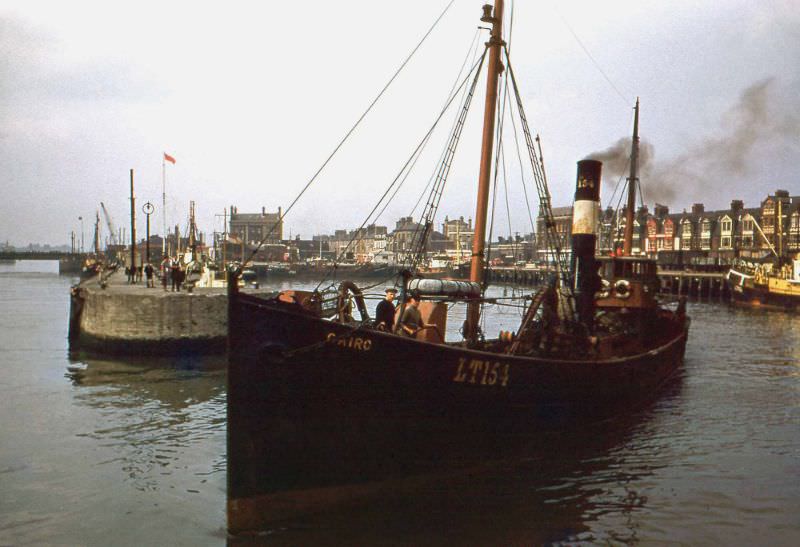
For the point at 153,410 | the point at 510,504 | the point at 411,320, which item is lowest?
the point at 153,410

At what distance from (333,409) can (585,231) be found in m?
10.4

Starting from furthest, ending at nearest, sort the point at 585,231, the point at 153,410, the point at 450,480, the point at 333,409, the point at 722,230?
1. the point at 722,230
2. the point at 153,410
3. the point at 585,231
4. the point at 450,480
5. the point at 333,409

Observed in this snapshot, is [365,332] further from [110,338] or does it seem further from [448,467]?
[110,338]

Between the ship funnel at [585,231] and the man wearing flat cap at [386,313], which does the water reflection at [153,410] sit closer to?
the man wearing flat cap at [386,313]

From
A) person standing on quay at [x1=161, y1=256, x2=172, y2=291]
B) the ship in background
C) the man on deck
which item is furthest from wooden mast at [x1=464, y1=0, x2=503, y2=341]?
the ship in background

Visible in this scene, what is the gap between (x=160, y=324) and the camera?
91.4 ft

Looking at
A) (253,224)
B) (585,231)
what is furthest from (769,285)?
(253,224)

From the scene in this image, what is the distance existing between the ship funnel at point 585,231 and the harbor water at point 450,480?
11.5 feet

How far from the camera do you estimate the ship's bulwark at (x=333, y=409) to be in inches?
412

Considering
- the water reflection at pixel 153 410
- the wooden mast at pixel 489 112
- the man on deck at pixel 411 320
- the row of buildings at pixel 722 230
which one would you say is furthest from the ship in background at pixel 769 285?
the man on deck at pixel 411 320

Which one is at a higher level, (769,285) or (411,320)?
(411,320)

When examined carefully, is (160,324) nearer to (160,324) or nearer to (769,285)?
(160,324)

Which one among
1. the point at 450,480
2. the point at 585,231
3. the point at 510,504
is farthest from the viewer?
the point at 585,231

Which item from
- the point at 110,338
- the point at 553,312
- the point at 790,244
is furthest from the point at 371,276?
the point at 553,312
